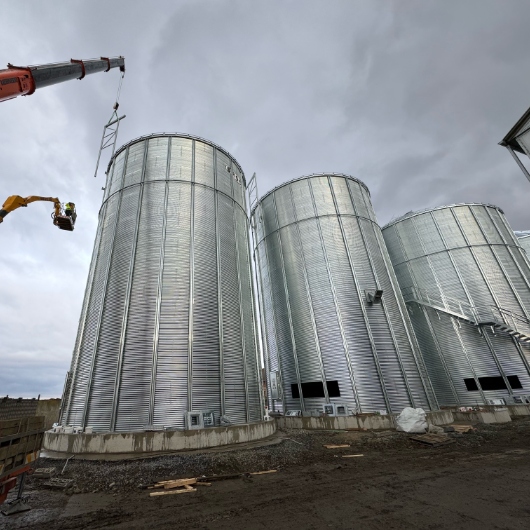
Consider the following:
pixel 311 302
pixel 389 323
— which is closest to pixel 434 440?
pixel 389 323

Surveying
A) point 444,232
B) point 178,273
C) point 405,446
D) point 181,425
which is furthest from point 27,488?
point 444,232

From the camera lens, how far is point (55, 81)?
1396 centimetres

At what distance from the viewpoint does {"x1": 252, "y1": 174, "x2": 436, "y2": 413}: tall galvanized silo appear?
20.0 meters

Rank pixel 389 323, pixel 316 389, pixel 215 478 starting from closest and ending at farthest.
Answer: pixel 215 478, pixel 316 389, pixel 389 323

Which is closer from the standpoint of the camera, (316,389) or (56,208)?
(56,208)

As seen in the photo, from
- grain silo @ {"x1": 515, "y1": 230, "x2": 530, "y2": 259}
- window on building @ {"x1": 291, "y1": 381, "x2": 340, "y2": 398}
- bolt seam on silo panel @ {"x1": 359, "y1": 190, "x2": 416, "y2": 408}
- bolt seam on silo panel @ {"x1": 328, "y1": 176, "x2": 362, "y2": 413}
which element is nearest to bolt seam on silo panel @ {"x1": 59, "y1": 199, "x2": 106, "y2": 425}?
window on building @ {"x1": 291, "y1": 381, "x2": 340, "y2": 398}

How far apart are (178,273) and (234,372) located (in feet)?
21.4

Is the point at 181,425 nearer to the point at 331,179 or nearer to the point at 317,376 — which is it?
the point at 317,376

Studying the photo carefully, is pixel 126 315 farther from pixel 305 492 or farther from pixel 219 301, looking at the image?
pixel 305 492

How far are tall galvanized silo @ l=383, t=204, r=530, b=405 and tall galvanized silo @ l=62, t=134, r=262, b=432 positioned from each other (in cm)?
1877

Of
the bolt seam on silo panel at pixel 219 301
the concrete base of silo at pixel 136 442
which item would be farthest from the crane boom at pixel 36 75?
the concrete base of silo at pixel 136 442

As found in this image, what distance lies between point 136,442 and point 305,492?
829cm

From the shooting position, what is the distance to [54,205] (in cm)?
1722

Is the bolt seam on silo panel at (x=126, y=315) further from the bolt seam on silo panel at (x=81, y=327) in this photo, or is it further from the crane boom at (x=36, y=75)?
the crane boom at (x=36, y=75)
